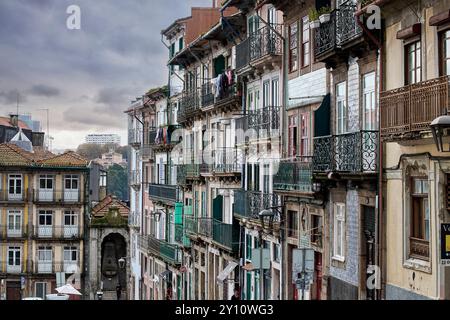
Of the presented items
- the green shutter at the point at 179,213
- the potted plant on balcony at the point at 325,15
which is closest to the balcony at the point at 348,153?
the potted plant on balcony at the point at 325,15

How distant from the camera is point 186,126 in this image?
129 feet

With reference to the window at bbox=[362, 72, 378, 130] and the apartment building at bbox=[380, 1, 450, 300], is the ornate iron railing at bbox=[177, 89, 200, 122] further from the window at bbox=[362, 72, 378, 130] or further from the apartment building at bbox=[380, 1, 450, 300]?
the apartment building at bbox=[380, 1, 450, 300]

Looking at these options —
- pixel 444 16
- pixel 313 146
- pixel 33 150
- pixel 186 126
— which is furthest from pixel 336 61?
pixel 33 150

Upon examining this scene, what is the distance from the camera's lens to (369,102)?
17656mm

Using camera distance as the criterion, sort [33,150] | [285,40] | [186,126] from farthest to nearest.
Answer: [33,150]
[186,126]
[285,40]

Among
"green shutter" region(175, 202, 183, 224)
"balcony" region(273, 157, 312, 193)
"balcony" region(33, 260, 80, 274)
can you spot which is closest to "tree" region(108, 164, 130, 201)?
"balcony" region(33, 260, 80, 274)

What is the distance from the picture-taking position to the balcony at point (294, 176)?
20.6 m

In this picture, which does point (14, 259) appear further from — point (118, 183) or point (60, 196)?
point (118, 183)

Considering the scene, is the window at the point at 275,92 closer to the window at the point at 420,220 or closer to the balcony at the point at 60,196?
the window at the point at 420,220

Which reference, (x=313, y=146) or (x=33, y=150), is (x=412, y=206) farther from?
(x=33, y=150)

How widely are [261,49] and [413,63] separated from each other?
33.6 feet

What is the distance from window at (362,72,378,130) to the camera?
17.4 meters

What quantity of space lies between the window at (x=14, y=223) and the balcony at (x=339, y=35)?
106 feet

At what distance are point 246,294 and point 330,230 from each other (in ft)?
27.0
